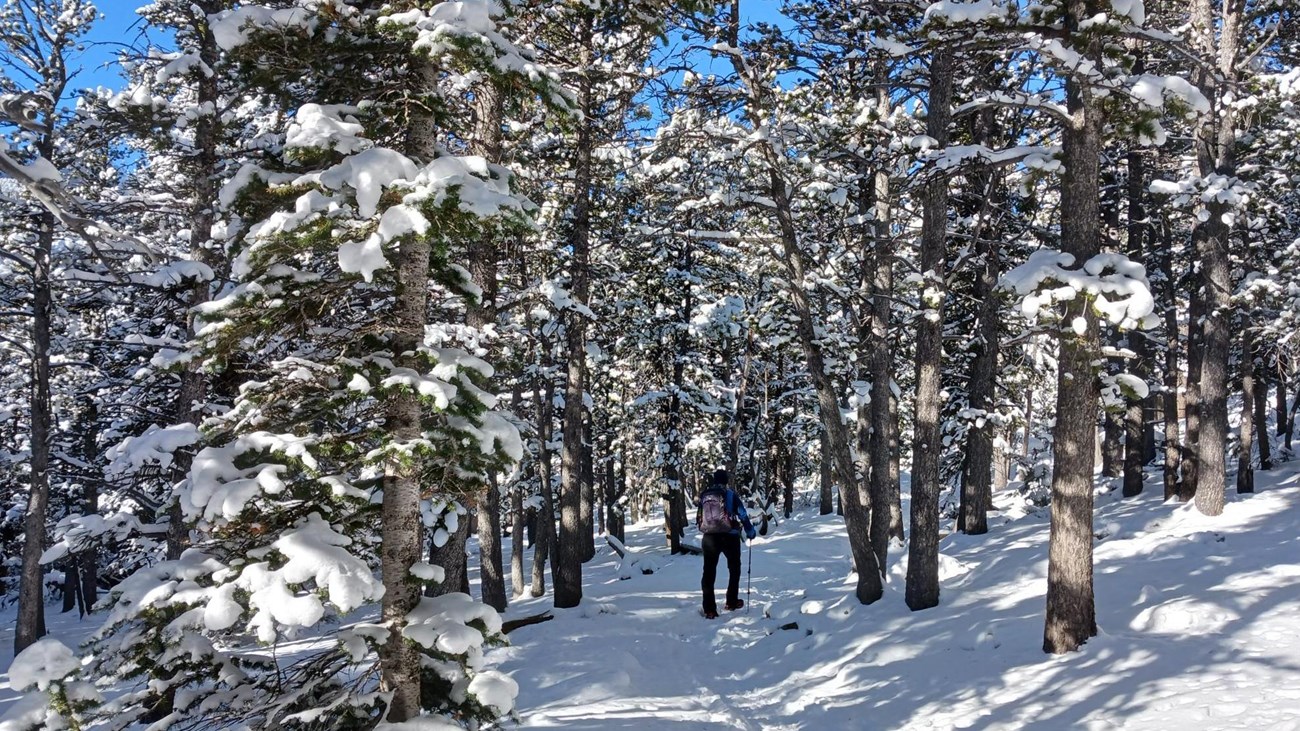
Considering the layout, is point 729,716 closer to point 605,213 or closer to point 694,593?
point 694,593

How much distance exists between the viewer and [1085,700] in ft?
20.4

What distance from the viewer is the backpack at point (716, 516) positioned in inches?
474

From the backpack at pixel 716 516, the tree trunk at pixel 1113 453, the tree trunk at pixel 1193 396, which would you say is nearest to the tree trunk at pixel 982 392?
the tree trunk at pixel 1193 396

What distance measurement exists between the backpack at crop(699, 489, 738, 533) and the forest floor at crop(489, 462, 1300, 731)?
1.57 m

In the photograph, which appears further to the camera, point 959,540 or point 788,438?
point 788,438

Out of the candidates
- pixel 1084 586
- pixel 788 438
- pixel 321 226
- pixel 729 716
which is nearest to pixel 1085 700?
pixel 1084 586

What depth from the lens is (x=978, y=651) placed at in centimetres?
802

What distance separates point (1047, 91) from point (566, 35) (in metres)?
6.02

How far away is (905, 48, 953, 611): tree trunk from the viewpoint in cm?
995

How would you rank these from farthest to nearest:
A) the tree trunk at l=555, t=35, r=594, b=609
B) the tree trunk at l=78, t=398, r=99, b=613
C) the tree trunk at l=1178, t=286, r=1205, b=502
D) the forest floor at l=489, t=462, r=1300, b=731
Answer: the tree trunk at l=78, t=398, r=99, b=613 < the tree trunk at l=1178, t=286, r=1205, b=502 < the tree trunk at l=555, t=35, r=594, b=609 < the forest floor at l=489, t=462, r=1300, b=731

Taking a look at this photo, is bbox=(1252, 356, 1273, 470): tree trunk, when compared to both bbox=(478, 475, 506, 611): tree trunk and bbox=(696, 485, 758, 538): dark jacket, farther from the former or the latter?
bbox=(478, 475, 506, 611): tree trunk

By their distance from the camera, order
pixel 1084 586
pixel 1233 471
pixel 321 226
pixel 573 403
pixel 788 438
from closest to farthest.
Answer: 1. pixel 321 226
2. pixel 1084 586
3. pixel 573 403
4. pixel 1233 471
5. pixel 788 438

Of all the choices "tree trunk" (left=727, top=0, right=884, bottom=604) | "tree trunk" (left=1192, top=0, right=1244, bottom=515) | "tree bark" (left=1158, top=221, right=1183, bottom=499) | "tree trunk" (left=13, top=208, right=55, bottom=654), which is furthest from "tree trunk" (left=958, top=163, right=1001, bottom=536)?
"tree trunk" (left=13, top=208, right=55, bottom=654)

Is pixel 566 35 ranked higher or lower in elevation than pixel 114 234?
higher
